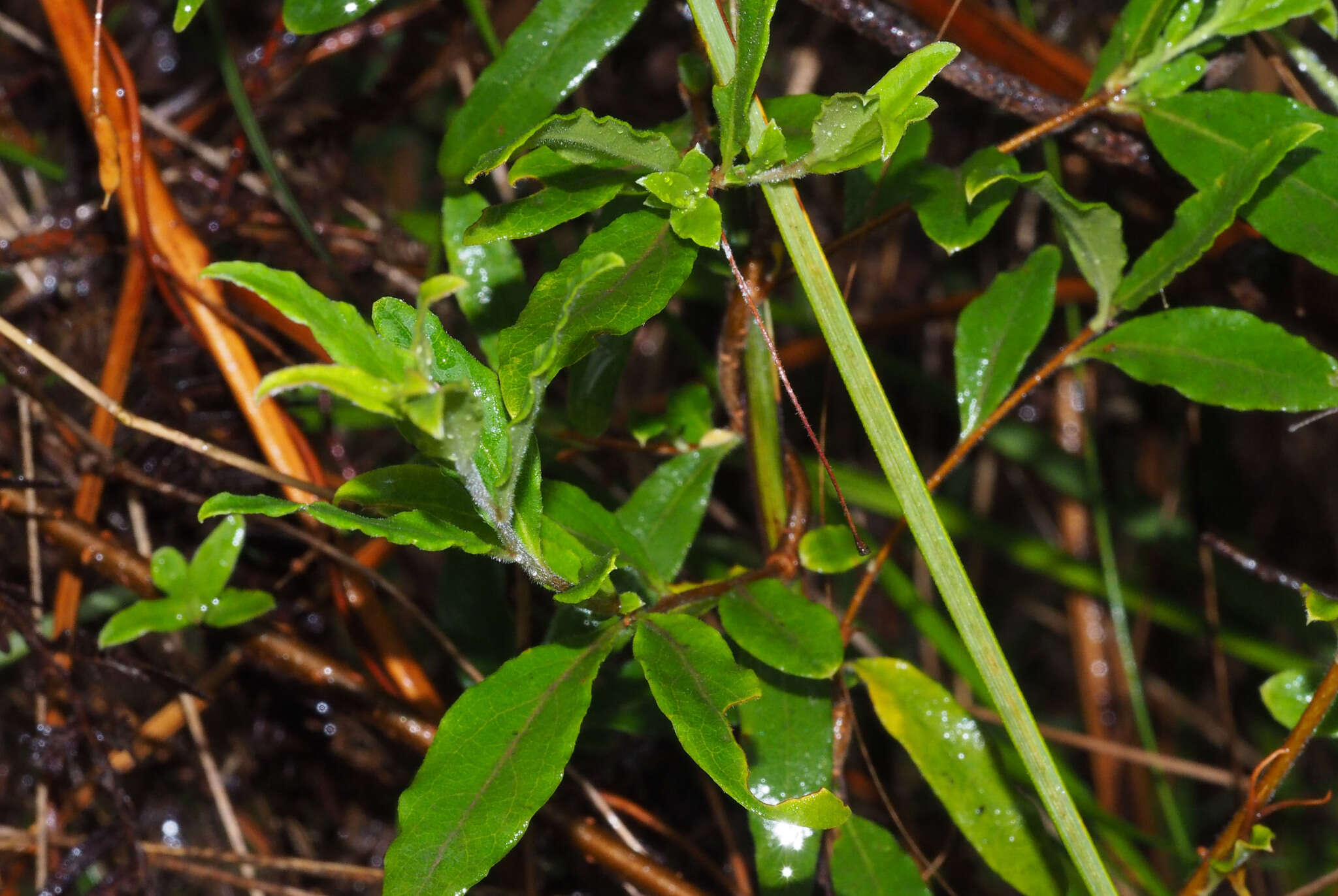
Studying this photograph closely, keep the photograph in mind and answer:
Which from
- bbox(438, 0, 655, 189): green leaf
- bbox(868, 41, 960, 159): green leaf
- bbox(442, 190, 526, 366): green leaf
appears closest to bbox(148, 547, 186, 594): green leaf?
bbox(442, 190, 526, 366): green leaf

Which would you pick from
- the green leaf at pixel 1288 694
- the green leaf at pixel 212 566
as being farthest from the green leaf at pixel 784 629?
the green leaf at pixel 212 566

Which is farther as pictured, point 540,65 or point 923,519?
point 540,65

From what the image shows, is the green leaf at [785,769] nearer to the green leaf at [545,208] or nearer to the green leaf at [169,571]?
the green leaf at [545,208]

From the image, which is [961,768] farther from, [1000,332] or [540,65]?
[540,65]

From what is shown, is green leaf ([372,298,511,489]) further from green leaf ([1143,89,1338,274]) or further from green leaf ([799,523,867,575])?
green leaf ([1143,89,1338,274])

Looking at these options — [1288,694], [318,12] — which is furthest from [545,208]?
[1288,694]

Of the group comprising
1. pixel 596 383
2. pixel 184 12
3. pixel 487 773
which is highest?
pixel 184 12

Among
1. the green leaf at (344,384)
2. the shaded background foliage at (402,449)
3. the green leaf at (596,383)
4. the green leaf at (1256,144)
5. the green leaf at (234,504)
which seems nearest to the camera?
the green leaf at (344,384)

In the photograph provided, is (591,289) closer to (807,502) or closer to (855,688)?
(807,502)
